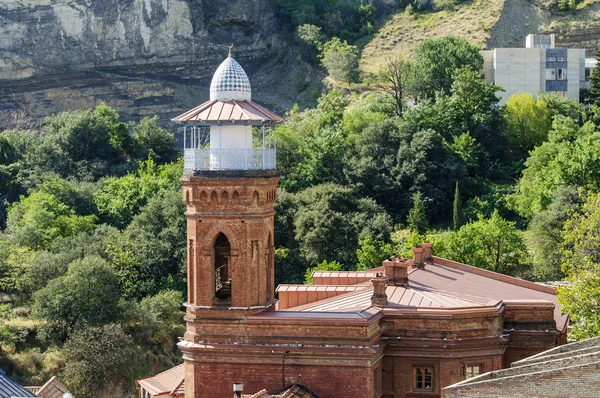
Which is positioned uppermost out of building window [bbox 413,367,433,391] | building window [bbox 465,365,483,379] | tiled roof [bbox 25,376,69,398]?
building window [bbox 465,365,483,379]

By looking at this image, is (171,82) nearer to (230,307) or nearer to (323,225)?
(323,225)

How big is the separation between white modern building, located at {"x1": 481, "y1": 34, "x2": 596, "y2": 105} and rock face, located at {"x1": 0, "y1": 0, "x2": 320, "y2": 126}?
16133 millimetres

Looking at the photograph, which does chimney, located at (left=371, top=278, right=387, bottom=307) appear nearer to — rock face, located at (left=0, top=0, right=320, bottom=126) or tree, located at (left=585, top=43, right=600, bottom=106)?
tree, located at (left=585, top=43, right=600, bottom=106)

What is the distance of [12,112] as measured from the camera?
92562 mm

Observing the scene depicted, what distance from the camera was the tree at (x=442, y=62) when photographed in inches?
3219

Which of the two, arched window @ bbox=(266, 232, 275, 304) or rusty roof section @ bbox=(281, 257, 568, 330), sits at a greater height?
arched window @ bbox=(266, 232, 275, 304)

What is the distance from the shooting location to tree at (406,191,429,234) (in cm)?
6519

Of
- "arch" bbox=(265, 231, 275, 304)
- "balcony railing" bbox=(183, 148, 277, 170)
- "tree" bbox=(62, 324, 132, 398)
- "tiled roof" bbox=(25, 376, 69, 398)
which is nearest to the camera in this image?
"balcony railing" bbox=(183, 148, 277, 170)

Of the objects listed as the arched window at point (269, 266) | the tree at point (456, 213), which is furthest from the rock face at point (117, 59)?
the arched window at point (269, 266)

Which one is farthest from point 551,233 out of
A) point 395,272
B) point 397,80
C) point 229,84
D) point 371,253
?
point 229,84

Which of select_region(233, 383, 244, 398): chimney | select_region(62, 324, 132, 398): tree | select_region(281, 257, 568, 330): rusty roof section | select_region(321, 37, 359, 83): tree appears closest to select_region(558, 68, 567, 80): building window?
select_region(321, 37, 359, 83): tree

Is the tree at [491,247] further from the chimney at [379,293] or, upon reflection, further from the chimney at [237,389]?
the chimney at [237,389]

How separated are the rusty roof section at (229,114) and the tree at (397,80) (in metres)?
45.4

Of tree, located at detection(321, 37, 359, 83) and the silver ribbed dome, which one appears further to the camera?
tree, located at detection(321, 37, 359, 83)
